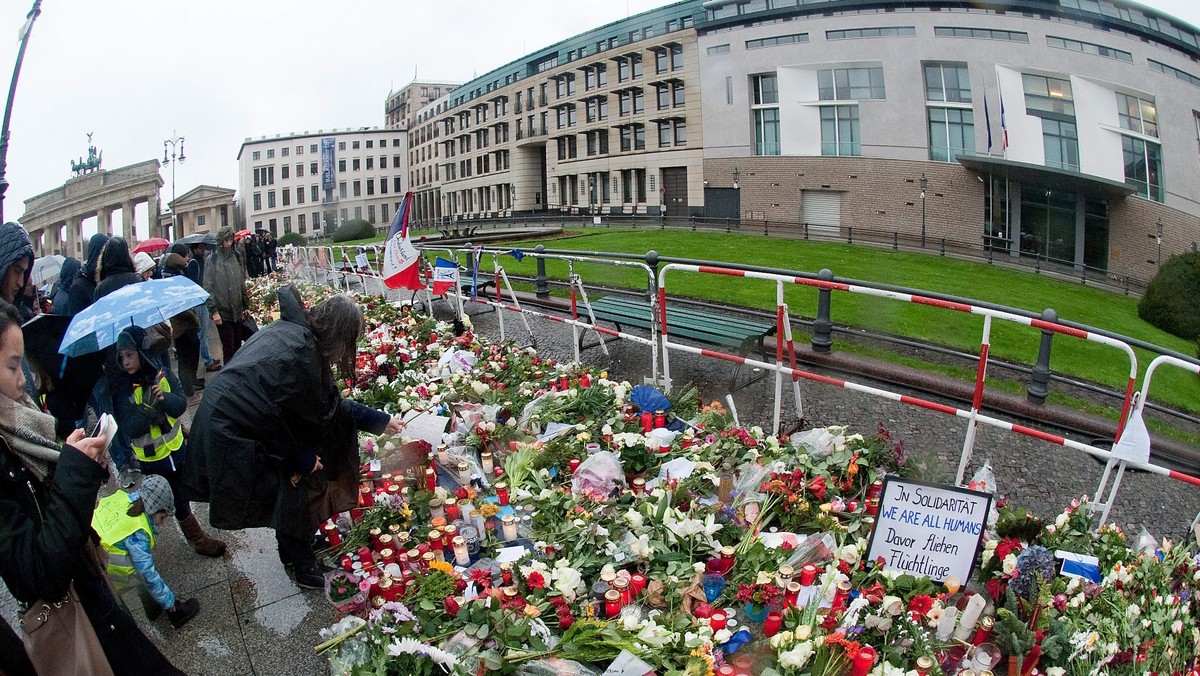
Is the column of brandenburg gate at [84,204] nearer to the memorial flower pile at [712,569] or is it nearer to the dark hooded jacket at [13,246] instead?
the dark hooded jacket at [13,246]

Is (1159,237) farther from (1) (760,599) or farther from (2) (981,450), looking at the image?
(1) (760,599)

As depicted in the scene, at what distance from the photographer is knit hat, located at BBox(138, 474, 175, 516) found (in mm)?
3570

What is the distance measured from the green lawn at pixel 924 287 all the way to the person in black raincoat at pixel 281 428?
7206mm

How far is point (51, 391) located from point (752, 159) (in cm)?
1691

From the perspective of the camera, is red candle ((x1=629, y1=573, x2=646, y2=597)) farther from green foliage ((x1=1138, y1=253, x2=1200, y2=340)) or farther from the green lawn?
green foliage ((x1=1138, y1=253, x2=1200, y2=340))

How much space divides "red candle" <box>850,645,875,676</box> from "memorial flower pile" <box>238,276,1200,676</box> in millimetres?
18

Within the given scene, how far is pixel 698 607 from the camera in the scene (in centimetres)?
295

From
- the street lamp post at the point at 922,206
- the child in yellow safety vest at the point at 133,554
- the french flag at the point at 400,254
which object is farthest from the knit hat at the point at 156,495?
the street lamp post at the point at 922,206

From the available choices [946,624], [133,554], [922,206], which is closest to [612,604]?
[946,624]

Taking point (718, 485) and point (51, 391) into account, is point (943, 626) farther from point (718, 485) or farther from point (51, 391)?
point (51, 391)

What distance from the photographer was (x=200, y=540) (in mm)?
3844

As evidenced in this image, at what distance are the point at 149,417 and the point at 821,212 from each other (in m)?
18.7

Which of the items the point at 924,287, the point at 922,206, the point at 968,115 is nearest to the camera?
the point at 968,115

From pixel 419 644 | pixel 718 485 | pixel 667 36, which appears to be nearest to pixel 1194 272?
pixel 718 485
